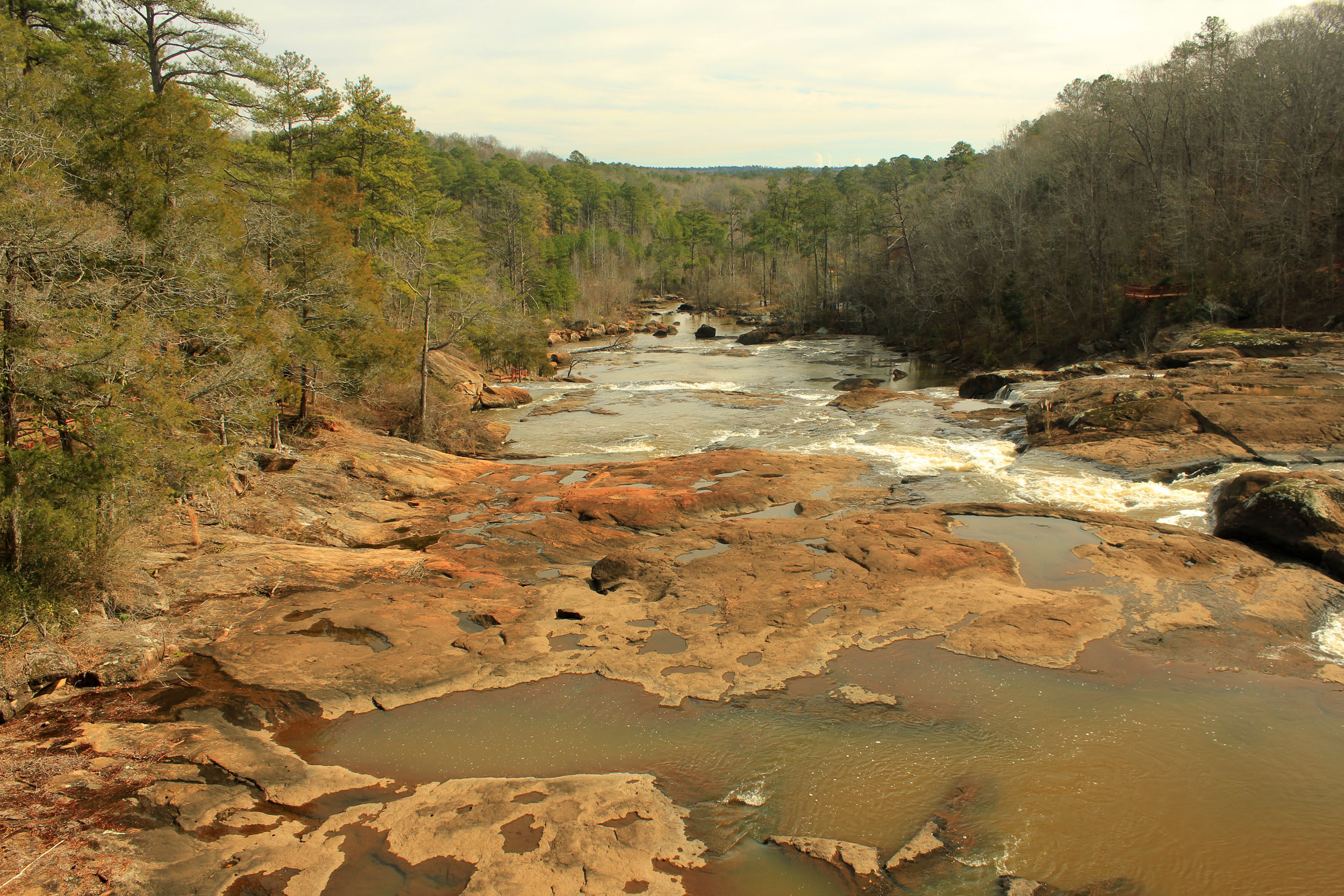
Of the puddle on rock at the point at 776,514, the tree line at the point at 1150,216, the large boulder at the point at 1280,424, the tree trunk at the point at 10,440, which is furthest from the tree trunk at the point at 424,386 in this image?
the tree line at the point at 1150,216

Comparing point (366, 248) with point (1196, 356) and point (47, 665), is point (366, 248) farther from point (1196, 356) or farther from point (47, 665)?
point (1196, 356)

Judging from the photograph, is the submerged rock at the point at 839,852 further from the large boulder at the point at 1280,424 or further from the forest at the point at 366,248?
the large boulder at the point at 1280,424

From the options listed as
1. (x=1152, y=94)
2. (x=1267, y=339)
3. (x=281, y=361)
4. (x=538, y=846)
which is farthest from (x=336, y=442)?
(x=1152, y=94)

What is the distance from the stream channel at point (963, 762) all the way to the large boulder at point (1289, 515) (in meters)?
4.34

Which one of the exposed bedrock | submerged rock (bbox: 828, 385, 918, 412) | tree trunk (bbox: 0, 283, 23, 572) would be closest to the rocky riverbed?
the exposed bedrock

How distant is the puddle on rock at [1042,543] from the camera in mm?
10594

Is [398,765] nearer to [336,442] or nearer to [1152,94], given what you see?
→ [336,442]

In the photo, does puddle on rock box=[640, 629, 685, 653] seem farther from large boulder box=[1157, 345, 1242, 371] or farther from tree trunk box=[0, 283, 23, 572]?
large boulder box=[1157, 345, 1242, 371]

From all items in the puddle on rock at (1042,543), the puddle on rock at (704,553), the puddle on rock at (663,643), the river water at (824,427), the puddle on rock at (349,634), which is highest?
the river water at (824,427)

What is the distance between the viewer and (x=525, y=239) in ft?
215

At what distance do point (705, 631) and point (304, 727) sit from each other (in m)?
4.57

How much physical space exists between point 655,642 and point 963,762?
12.6 feet

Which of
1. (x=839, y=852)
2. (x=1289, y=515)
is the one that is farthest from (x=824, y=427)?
(x=839, y=852)

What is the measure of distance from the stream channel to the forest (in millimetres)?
4976
